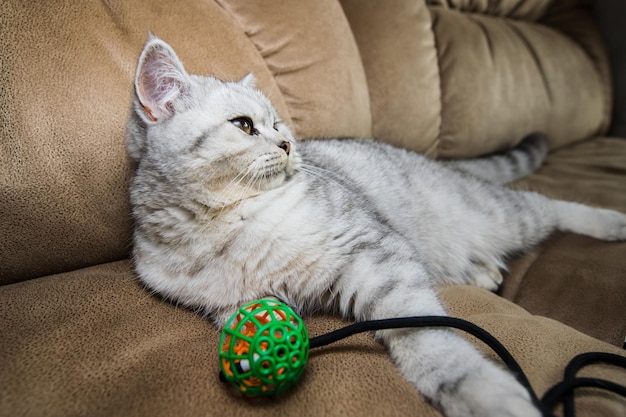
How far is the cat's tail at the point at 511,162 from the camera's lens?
1.86 m

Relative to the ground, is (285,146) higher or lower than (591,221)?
higher

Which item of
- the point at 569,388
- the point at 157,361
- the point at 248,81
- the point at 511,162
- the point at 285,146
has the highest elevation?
the point at 248,81

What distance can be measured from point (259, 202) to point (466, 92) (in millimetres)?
1420

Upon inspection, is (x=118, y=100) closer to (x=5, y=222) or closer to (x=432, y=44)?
(x=5, y=222)

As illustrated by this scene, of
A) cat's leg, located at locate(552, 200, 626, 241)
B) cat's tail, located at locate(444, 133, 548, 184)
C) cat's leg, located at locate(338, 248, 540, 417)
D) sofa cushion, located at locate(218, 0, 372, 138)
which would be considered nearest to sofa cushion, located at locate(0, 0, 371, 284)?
sofa cushion, located at locate(218, 0, 372, 138)

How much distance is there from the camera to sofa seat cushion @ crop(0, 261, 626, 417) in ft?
2.18

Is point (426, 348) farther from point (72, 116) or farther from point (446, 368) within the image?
point (72, 116)

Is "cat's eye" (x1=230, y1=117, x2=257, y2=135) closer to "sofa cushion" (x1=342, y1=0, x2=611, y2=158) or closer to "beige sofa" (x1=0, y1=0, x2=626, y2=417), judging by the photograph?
"beige sofa" (x1=0, y1=0, x2=626, y2=417)

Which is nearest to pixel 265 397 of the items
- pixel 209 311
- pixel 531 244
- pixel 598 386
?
pixel 209 311

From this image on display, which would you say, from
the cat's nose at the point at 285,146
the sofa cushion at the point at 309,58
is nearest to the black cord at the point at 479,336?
the cat's nose at the point at 285,146

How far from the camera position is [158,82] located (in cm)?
97

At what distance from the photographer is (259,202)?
3.17ft

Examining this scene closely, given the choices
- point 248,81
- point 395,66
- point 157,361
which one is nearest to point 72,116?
point 248,81

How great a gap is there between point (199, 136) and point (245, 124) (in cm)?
13
